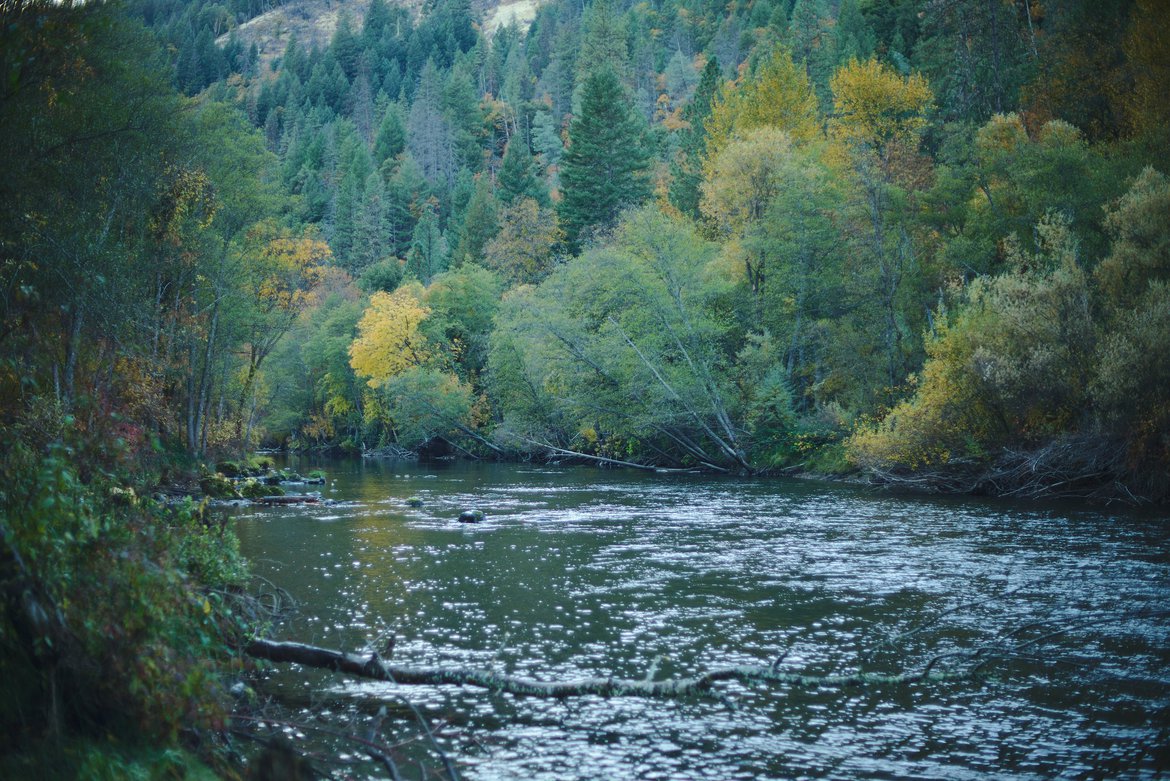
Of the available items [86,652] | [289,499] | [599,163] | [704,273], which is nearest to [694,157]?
[599,163]

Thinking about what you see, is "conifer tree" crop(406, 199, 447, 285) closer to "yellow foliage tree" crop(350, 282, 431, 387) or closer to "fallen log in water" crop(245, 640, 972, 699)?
"yellow foliage tree" crop(350, 282, 431, 387)

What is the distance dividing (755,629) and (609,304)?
3158cm

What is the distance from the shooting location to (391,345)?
2437 inches

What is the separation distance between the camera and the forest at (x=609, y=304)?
8.58 meters

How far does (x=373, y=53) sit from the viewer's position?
180500 millimetres

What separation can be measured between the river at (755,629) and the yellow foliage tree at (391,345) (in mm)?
35996

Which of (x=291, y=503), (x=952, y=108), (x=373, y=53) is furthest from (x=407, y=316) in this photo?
(x=373, y=53)

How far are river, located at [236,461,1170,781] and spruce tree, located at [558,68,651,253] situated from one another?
45268 mm

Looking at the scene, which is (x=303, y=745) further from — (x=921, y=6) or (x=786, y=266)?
(x=921, y=6)

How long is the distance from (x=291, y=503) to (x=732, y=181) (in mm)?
29290

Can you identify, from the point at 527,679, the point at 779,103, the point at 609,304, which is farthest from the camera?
the point at 779,103

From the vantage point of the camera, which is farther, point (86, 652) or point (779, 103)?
point (779, 103)

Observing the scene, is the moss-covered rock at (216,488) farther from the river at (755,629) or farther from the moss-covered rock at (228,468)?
the moss-covered rock at (228,468)

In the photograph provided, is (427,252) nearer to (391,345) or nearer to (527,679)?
(391,345)
